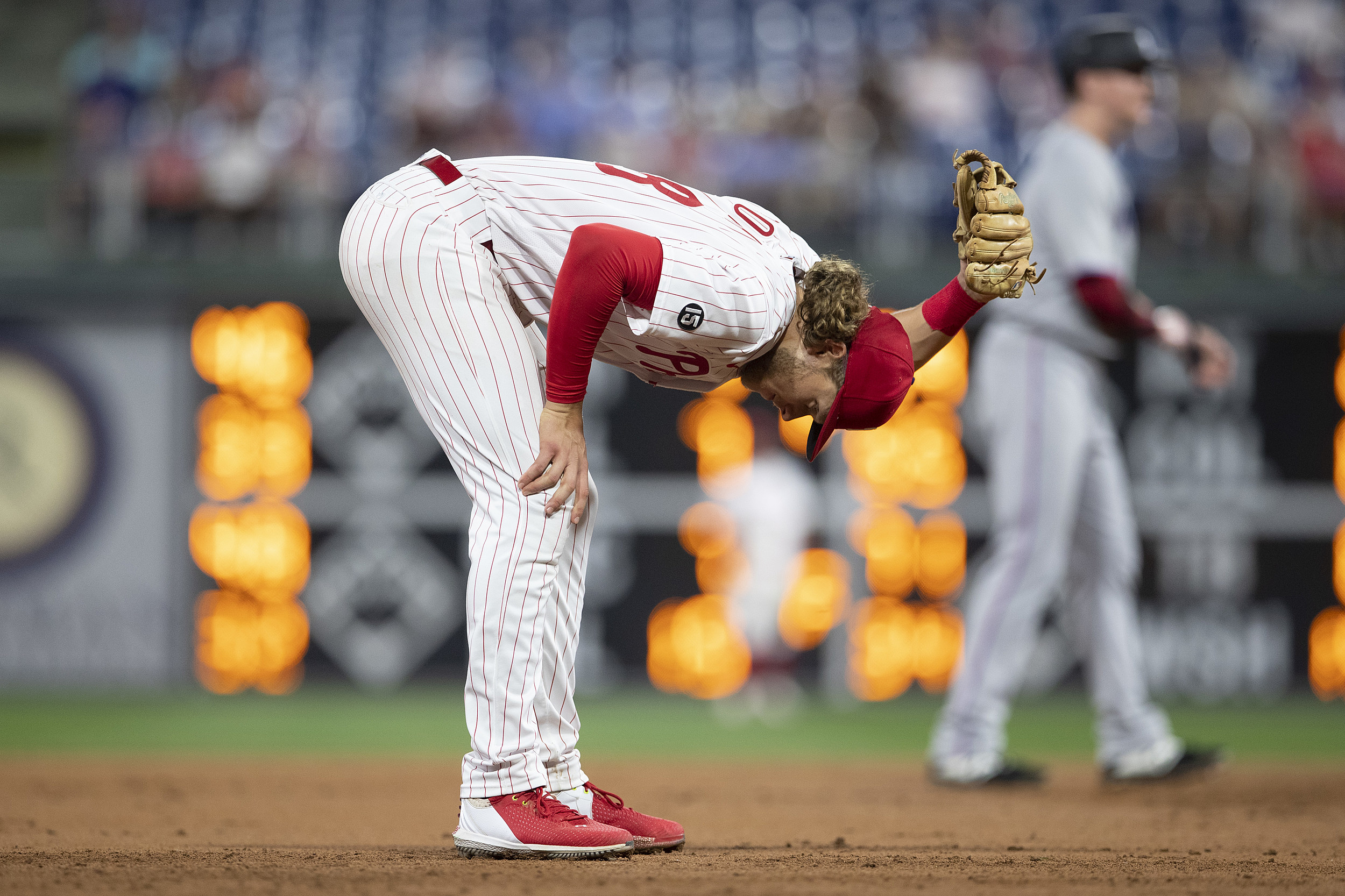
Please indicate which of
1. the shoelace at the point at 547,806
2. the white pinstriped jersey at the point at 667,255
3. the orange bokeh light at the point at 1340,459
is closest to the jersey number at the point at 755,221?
the white pinstriped jersey at the point at 667,255

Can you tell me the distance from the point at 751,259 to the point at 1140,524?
5.86m

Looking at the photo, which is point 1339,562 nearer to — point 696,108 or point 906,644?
point 906,644

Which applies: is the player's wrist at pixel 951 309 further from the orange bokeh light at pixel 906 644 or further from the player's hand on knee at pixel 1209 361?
the orange bokeh light at pixel 906 644

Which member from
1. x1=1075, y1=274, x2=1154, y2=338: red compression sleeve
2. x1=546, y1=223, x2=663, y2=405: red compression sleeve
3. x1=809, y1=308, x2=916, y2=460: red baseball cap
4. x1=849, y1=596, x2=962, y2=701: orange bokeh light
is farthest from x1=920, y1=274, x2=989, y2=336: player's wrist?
x1=849, y1=596, x2=962, y2=701: orange bokeh light

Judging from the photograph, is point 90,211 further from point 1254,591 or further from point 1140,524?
point 1254,591

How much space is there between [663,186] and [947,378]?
5.08 meters

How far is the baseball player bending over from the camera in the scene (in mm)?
2742

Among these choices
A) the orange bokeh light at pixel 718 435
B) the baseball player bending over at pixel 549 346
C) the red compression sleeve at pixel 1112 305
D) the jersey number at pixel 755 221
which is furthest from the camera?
the orange bokeh light at pixel 718 435

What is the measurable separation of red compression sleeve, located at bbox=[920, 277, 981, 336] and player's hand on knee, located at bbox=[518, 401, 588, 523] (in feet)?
2.65

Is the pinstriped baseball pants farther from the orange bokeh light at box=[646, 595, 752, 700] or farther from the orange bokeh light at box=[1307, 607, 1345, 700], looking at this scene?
the orange bokeh light at box=[1307, 607, 1345, 700]

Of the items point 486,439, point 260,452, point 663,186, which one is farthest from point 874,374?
point 260,452

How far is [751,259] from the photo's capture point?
2801 millimetres

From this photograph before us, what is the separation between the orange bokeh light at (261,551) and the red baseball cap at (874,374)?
5663 mm

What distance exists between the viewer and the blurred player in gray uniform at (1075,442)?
14.5ft
